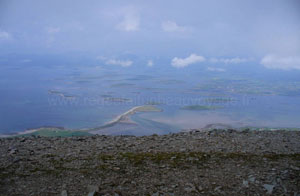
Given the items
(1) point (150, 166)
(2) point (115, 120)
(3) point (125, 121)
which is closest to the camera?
(1) point (150, 166)

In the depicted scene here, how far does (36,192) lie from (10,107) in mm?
25473

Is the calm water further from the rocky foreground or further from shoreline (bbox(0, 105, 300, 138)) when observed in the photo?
the rocky foreground

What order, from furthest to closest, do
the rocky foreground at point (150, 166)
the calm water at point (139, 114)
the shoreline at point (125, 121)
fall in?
1. the calm water at point (139, 114)
2. the shoreline at point (125, 121)
3. the rocky foreground at point (150, 166)

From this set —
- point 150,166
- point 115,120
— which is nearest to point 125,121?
point 115,120

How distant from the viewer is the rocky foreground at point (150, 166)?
5.21 m

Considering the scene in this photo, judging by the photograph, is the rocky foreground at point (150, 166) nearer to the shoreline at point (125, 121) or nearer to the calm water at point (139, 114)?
the shoreline at point (125, 121)

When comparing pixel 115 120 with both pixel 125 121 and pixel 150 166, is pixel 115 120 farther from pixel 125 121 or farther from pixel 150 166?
pixel 150 166

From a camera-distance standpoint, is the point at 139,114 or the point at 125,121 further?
the point at 139,114

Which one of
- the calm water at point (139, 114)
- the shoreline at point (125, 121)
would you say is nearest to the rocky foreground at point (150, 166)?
the shoreline at point (125, 121)

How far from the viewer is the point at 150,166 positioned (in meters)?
6.28

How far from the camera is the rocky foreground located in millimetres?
5207

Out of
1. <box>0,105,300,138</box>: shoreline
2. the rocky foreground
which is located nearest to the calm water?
<box>0,105,300,138</box>: shoreline

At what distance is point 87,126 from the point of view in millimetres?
22688

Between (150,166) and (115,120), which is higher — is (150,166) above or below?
above
